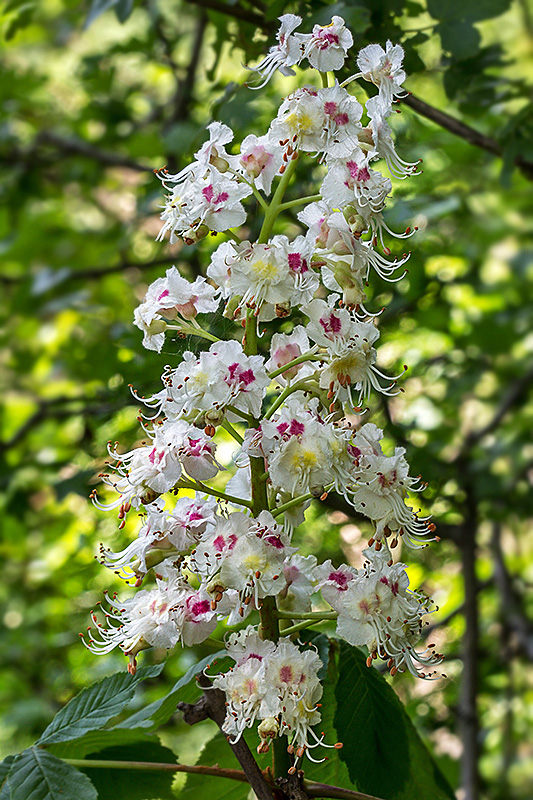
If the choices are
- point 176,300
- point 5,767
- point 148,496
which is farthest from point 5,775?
point 176,300

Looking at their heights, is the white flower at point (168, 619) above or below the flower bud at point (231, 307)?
below

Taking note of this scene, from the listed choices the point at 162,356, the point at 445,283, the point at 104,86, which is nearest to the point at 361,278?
the point at 162,356

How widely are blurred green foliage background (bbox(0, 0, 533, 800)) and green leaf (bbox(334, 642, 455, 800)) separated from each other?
22cm

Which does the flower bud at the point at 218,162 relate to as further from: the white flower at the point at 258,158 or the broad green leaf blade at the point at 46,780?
the broad green leaf blade at the point at 46,780

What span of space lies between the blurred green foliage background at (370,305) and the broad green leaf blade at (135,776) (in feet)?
0.44

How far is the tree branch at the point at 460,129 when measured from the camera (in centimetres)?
72

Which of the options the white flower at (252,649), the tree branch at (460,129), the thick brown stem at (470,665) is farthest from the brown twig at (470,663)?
the white flower at (252,649)

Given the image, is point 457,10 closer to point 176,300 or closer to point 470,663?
point 176,300

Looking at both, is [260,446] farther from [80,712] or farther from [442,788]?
[442,788]

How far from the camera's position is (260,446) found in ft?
1.48

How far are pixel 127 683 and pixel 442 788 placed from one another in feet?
0.91

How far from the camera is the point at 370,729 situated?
0.51 meters

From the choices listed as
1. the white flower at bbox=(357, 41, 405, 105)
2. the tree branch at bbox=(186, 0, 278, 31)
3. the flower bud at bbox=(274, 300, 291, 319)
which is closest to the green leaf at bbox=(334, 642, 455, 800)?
the flower bud at bbox=(274, 300, 291, 319)

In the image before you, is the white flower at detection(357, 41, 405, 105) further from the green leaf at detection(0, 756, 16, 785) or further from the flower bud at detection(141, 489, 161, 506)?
the green leaf at detection(0, 756, 16, 785)
